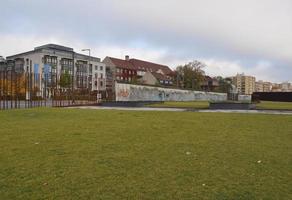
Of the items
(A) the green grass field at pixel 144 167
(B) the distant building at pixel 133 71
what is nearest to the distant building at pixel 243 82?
(B) the distant building at pixel 133 71

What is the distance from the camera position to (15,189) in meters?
4.07

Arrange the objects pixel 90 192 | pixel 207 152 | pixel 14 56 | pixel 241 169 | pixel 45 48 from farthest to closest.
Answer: pixel 14 56 < pixel 45 48 < pixel 207 152 < pixel 241 169 < pixel 90 192

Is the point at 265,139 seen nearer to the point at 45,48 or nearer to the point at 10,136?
the point at 10,136

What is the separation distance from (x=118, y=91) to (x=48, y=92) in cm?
898

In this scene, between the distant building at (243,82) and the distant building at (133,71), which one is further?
the distant building at (243,82)

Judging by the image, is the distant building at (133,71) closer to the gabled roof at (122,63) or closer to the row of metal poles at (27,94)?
the gabled roof at (122,63)

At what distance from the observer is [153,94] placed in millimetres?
51250

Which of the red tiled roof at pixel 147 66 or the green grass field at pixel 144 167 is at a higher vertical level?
the red tiled roof at pixel 147 66

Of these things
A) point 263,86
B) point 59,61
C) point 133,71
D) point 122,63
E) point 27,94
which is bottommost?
point 27,94

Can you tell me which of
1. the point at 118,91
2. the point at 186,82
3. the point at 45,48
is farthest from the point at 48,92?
the point at 186,82

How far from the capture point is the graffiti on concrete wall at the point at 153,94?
1671 inches

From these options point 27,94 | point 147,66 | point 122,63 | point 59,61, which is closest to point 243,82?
point 147,66

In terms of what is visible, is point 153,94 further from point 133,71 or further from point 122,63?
point 133,71

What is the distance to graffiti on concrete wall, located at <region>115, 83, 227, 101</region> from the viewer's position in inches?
1671
